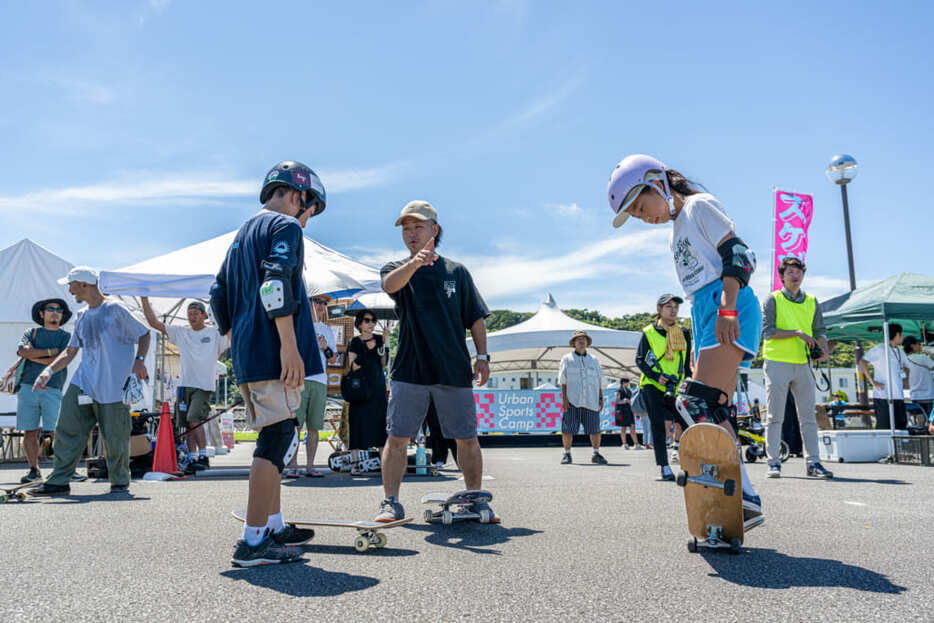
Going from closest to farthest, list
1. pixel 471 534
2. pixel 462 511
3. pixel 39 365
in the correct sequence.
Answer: pixel 471 534 < pixel 462 511 < pixel 39 365

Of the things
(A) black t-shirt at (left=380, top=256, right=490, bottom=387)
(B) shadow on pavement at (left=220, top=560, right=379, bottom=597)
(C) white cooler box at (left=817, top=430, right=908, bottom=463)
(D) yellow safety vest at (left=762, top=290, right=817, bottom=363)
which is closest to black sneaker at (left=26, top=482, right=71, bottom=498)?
(A) black t-shirt at (left=380, top=256, right=490, bottom=387)

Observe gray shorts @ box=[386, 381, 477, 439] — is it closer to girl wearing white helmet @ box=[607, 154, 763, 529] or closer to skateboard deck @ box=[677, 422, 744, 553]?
girl wearing white helmet @ box=[607, 154, 763, 529]

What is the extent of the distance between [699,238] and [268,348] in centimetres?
212

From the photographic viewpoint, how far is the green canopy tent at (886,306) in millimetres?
9578

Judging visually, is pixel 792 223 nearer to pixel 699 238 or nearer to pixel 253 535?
pixel 699 238

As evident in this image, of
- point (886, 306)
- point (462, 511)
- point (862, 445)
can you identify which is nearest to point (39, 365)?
point (462, 511)

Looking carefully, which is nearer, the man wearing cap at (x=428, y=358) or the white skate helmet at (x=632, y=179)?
the white skate helmet at (x=632, y=179)

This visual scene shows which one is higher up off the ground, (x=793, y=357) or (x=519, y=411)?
(x=793, y=357)

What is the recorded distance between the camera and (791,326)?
283 inches

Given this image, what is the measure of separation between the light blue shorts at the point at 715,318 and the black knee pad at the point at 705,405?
221 millimetres

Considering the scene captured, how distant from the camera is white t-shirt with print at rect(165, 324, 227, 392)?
910 centimetres

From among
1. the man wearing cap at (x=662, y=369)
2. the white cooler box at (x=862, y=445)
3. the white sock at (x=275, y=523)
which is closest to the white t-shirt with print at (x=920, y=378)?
the white cooler box at (x=862, y=445)

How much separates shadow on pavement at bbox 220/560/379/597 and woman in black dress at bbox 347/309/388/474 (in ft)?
17.5

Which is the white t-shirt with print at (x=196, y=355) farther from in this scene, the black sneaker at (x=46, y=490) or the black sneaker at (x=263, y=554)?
the black sneaker at (x=263, y=554)
